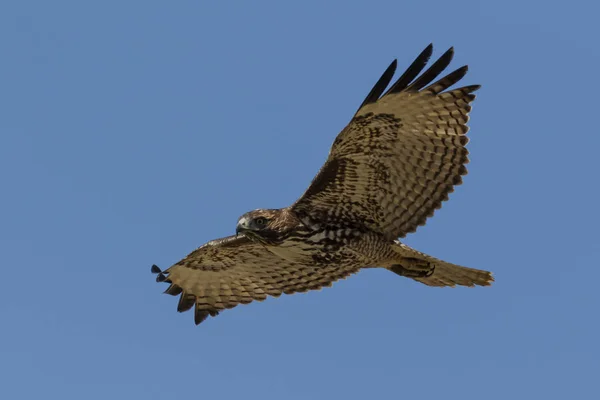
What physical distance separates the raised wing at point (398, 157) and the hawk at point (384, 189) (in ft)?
0.04

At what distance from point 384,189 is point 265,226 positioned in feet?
4.70

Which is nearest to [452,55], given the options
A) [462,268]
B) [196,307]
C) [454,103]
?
[454,103]

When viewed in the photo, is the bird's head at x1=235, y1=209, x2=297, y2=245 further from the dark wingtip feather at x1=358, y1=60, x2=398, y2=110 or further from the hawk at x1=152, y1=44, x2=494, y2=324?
the dark wingtip feather at x1=358, y1=60, x2=398, y2=110

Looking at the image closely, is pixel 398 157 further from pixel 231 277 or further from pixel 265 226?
pixel 231 277

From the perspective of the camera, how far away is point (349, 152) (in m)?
13.2

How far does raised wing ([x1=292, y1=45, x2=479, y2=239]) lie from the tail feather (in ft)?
0.77

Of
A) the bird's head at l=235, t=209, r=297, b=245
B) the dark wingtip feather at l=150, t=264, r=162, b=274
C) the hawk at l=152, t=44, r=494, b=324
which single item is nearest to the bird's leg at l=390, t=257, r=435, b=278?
the hawk at l=152, t=44, r=494, b=324

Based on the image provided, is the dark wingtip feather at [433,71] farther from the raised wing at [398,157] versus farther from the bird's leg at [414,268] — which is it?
the bird's leg at [414,268]

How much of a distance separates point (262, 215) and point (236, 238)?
1.12 m

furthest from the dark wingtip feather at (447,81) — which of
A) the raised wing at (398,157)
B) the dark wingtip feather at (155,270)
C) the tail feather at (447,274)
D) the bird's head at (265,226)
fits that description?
the dark wingtip feather at (155,270)

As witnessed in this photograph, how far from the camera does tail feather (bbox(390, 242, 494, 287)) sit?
13633 millimetres

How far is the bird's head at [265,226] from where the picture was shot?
13.4 metres

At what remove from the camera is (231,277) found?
15.0 metres

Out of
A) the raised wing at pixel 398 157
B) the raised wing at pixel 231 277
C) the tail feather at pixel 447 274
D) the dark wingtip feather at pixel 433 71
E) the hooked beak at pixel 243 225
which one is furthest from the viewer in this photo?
the raised wing at pixel 231 277
